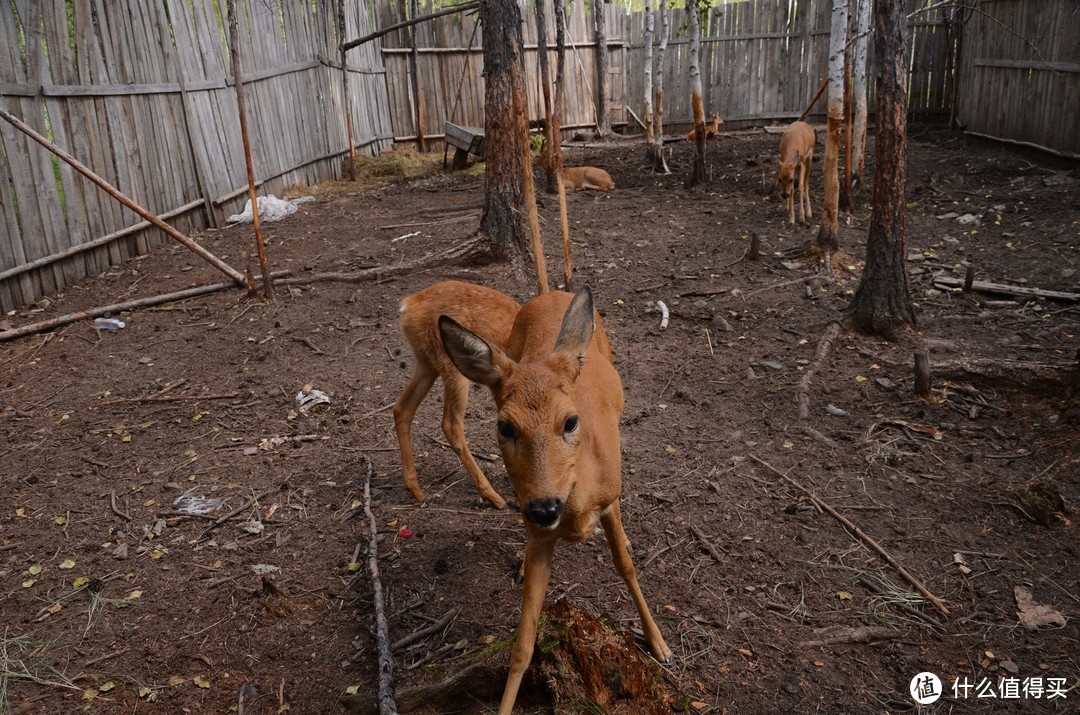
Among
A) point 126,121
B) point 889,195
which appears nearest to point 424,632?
point 889,195

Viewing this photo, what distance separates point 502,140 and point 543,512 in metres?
6.41

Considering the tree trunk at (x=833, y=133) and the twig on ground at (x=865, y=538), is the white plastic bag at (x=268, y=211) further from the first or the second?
the twig on ground at (x=865, y=538)

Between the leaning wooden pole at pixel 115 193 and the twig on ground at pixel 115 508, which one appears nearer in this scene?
the twig on ground at pixel 115 508

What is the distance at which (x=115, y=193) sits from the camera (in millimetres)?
6625

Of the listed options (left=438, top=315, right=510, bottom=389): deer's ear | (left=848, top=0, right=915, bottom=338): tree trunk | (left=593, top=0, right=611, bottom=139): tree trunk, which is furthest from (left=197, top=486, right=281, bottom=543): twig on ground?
(left=593, top=0, right=611, bottom=139): tree trunk

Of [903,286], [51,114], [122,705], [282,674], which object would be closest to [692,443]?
[903,286]

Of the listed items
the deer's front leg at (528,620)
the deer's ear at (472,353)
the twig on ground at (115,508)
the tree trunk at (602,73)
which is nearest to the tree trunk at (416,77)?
the tree trunk at (602,73)

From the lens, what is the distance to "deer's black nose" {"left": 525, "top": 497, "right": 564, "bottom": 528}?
2615 millimetres

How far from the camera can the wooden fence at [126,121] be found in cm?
796

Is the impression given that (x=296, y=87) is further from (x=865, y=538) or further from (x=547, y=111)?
(x=865, y=538)

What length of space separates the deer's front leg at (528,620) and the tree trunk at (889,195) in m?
4.27

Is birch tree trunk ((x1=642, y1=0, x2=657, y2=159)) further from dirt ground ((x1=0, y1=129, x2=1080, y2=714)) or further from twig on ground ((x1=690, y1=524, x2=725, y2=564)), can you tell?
twig on ground ((x1=690, y1=524, x2=725, y2=564))

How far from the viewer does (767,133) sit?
18.7 metres

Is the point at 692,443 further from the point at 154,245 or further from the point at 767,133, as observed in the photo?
the point at 767,133
